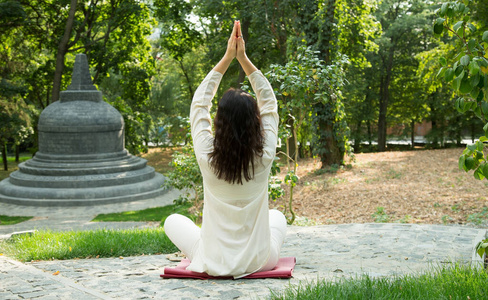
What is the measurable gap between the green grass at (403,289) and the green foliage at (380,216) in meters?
5.92

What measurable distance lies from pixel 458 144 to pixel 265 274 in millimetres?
26958

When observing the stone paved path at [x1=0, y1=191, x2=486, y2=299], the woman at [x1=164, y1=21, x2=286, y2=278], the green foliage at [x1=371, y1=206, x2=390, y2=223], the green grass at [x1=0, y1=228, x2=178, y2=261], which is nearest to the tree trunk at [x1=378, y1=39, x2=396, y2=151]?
the green foliage at [x1=371, y1=206, x2=390, y2=223]

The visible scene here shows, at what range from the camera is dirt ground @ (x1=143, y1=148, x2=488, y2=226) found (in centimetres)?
969

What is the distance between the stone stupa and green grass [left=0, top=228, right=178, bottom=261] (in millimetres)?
7899

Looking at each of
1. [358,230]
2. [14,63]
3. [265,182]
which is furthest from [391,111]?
[265,182]

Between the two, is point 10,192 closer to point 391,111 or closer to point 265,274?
point 265,274

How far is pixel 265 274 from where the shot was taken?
4441mm

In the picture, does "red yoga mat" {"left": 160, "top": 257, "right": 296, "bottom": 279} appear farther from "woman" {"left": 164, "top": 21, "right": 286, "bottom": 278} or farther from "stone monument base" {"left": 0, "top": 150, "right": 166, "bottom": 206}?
"stone monument base" {"left": 0, "top": 150, "right": 166, "bottom": 206}

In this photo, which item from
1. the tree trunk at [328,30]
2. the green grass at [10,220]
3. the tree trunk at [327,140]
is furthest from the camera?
the tree trunk at [327,140]

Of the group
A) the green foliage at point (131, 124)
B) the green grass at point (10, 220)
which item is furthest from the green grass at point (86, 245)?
the green foliage at point (131, 124)

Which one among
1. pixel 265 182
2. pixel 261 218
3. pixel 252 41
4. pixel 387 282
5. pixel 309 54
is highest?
pixel 252 41

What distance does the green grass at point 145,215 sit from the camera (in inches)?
483

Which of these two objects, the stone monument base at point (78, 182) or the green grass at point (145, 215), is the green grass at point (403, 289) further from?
the stone monument base at point (78, 182)

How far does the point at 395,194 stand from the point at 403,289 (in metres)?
8.63
